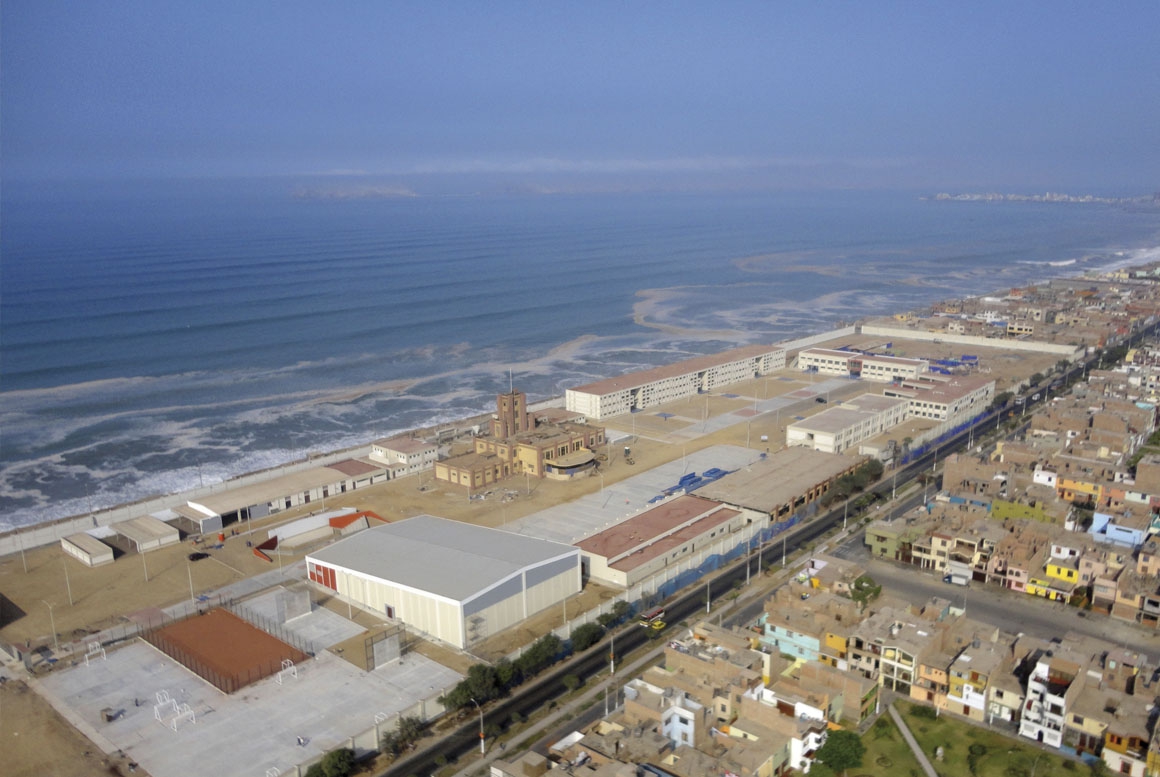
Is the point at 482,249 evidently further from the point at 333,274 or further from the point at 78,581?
the point at 78,581

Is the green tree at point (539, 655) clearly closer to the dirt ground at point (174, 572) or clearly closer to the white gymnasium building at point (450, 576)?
the dirt ground at point (174, 572)

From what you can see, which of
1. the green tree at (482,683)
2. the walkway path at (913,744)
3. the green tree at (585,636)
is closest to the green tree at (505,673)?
the green tree at (482,683)

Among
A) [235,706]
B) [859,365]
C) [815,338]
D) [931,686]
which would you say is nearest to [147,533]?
[235,706]

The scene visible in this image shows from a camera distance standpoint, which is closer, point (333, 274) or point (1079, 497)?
point (1079, 497)

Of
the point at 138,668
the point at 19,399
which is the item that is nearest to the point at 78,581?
the point at 138,668

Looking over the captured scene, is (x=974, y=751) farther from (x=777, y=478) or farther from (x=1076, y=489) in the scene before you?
(x=1076, y=489)

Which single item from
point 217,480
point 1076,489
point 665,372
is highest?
point 665,372

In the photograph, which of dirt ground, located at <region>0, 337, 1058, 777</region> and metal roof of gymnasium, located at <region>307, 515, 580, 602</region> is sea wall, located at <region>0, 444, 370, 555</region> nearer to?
dirt ground, located at <region>0, 337, 1058, 777</region>
